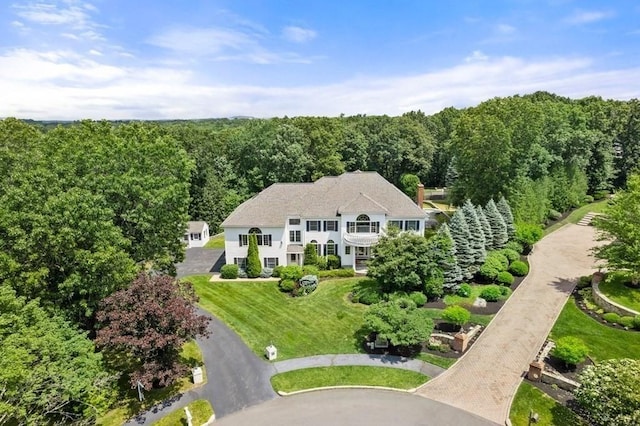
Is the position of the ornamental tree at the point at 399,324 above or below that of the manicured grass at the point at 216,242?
above

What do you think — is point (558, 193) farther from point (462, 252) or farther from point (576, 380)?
point (576, 380)

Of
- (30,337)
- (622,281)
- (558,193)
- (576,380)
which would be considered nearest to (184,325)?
(30,337)

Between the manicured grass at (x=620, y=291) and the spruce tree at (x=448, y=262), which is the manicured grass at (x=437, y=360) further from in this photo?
the manicured grass at (x=620, y=291)

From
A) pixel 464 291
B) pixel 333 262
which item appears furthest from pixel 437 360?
pixel 333 262

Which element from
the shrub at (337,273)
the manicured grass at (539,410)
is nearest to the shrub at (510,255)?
the shrub at (337,273)

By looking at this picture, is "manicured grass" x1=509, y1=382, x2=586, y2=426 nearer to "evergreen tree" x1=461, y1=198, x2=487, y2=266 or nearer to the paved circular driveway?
the paved circular driveway
